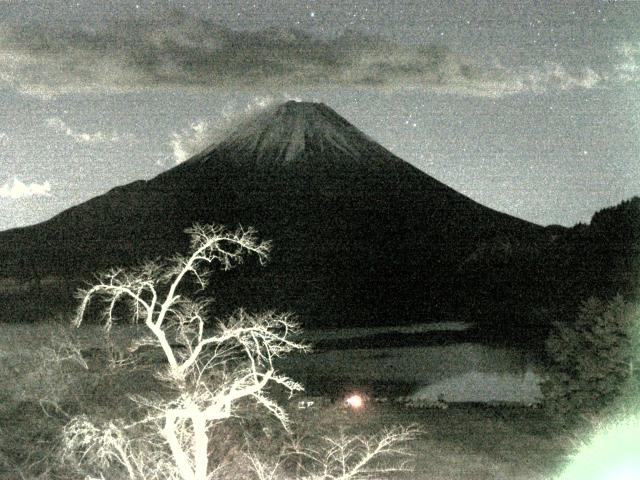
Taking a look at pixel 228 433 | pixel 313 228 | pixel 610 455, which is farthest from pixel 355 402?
pixel 313 228

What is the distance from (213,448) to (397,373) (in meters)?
27.5

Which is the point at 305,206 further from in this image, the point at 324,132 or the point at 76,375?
the point at 76,375

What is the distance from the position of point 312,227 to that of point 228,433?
104526mm

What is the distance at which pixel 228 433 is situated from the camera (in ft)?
58.2

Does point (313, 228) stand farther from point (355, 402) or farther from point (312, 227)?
point (355, 402)

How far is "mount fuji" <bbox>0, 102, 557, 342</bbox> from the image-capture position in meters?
99.0

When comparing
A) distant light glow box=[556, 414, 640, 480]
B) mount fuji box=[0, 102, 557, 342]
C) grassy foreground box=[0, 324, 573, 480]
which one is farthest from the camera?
mount fuji box=[0, 102, 557, 342]

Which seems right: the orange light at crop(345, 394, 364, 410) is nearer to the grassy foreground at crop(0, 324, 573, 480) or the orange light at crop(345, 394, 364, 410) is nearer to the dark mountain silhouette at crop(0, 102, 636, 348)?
the grassy foreground at crop(0, 324, 573, 480)

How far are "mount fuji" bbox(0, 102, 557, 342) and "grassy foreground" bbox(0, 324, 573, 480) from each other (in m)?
54.7

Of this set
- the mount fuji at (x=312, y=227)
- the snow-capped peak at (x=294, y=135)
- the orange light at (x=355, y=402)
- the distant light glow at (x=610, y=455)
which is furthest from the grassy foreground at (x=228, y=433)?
the snow-capped peak at (x=294, y=135)

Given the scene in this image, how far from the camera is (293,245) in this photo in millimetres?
115750

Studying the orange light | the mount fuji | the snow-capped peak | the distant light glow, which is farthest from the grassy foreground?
the snow-capped peak

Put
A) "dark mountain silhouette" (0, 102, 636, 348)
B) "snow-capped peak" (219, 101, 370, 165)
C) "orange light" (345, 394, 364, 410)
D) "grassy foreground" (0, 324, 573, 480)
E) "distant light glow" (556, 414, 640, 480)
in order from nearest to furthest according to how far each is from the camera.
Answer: "distant light glow" (556, 414, 640, 480) < "grassy foreground" (0, 324, 573, 480) < "orange light" (345, 394, 364, 410) < "dark mountain silhouette" (0, 102, 636, 348) < "snow-capped peak" (219, 101, 370, 165)

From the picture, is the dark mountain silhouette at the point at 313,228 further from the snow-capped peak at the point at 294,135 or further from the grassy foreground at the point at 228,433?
the grassy foreground at the point at 228,433
